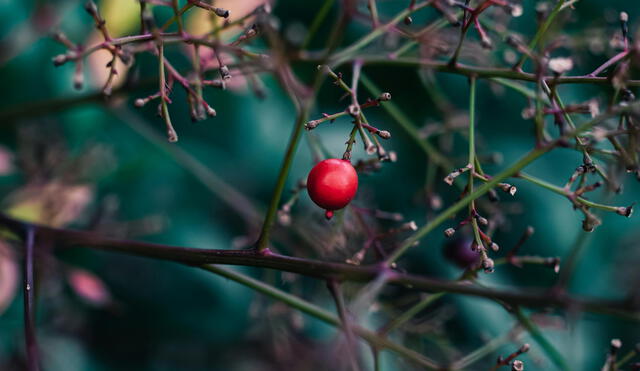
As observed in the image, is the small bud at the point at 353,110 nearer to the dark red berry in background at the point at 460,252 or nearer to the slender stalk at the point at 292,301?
the slender stalk at the point at 292,301

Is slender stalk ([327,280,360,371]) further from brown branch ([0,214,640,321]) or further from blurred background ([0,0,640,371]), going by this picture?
blurred background ([0,0,640,371])

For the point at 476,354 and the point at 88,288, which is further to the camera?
the point at 88,288

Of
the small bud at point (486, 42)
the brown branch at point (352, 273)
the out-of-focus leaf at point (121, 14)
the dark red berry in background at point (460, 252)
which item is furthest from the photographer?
the out-of-focus leaf at point (121, 14)

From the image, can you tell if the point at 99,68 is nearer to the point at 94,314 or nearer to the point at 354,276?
the point at 94,314

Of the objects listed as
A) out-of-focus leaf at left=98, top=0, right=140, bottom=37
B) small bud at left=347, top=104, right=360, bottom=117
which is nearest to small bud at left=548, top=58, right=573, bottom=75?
small bud at left=347, top=104, right=360, bottom=117

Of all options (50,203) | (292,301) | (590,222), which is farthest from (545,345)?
(50,203)

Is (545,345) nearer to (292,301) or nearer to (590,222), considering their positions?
(590,222)

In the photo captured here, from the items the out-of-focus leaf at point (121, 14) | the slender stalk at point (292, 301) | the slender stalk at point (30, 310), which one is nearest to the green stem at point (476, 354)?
the slender stalk at point (292, 301)
